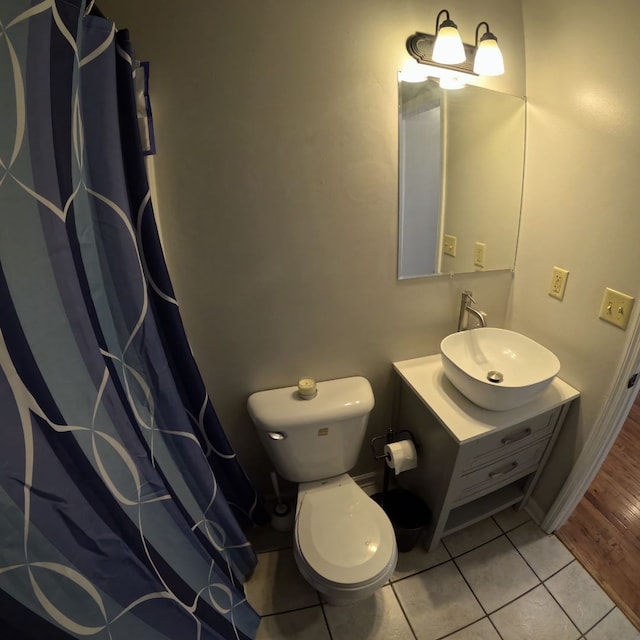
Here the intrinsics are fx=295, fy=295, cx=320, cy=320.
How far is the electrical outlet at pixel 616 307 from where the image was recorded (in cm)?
102

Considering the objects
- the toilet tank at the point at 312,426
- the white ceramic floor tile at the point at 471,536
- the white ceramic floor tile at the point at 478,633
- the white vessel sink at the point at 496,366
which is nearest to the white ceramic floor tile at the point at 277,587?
the toilet tank at the point at 312,426

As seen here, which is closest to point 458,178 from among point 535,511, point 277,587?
point 535,511

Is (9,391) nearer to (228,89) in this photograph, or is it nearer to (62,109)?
(62,109)

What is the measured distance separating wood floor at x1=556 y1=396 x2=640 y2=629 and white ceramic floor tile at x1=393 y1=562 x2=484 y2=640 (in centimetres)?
59

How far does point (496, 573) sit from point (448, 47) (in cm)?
204

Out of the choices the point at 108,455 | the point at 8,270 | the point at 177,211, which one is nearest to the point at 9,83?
the point at 8,270

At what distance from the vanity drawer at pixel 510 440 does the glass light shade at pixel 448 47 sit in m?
1.29

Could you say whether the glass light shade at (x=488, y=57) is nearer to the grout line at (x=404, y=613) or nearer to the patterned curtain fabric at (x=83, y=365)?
the patterned curtain fabric at (x=83, y=365)

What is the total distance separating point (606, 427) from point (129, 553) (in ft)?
5.29

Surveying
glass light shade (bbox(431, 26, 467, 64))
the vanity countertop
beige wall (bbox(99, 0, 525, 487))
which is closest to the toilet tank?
beige wall (bbox(99, 0, 525, 487))

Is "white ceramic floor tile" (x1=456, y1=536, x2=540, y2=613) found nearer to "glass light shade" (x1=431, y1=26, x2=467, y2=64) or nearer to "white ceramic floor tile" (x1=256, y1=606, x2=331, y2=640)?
"white ceramic floor tile" (x1=256, y1=606, x2=331, y2=640)

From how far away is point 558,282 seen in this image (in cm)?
125

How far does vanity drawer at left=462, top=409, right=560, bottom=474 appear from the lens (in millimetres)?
1119

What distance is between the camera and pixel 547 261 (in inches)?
50.8
